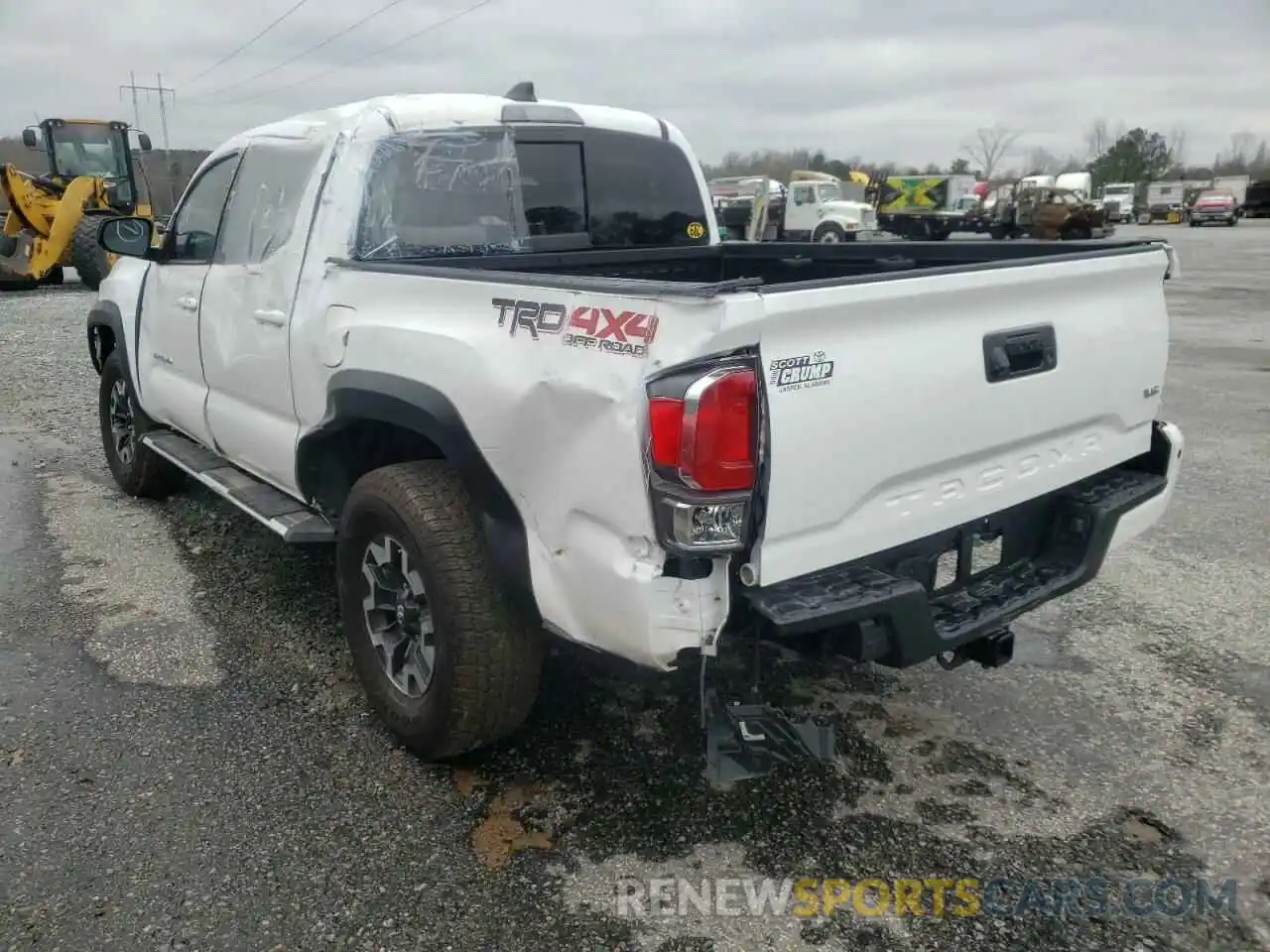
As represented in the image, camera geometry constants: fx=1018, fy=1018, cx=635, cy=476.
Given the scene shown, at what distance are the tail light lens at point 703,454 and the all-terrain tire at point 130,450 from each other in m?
4.10

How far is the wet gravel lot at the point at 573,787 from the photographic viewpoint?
2.48 meters

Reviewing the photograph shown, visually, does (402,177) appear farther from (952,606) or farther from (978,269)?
(952,606)

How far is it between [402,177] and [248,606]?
6.51ft

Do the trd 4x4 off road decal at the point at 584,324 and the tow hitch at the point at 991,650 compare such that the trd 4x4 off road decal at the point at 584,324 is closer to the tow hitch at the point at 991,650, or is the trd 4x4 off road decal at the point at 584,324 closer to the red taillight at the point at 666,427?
the red taillight at the point at 666,427

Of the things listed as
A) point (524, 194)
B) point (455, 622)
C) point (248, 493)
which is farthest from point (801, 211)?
point (455, 622)

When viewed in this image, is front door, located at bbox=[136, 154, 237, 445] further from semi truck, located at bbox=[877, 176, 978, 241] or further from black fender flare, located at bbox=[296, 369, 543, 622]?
semi truck, located at bbox=[877, 176, 978, 241]

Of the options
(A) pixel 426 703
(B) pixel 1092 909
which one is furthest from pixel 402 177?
(B) pixel 1092 909

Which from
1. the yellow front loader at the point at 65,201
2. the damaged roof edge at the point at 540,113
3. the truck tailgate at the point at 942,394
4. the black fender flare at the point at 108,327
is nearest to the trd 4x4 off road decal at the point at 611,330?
the truck tailgate at the point at 942,394

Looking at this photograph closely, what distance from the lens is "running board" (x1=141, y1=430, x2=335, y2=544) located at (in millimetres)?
3586

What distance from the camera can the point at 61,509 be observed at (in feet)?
18.7

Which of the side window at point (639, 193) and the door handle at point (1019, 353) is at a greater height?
the side window at point (639, 193)

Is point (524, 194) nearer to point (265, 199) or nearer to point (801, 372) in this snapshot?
point (265, 199)

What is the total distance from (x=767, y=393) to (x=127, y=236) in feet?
12.1

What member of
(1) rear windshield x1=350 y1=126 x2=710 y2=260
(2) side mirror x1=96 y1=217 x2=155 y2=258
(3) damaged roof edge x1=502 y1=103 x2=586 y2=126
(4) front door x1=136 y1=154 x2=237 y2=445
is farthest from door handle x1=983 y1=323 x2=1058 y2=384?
(2) side mirror x1=96 y1=217 x2=155 y2=258
